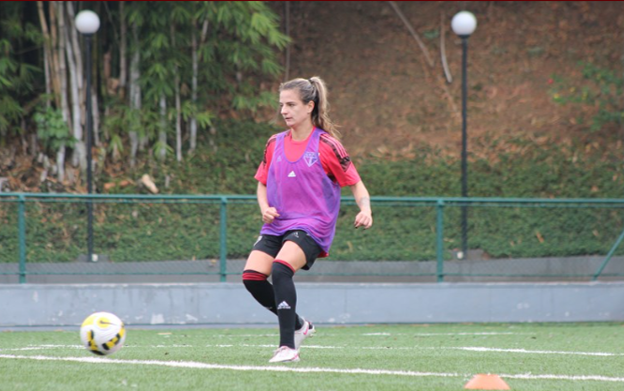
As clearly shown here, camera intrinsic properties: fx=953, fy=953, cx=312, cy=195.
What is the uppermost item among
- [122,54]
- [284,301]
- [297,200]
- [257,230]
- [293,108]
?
[122,54]

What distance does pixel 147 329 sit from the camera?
447 inches

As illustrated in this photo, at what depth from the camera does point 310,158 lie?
20.0ft

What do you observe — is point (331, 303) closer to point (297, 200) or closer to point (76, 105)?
point (297, 200)

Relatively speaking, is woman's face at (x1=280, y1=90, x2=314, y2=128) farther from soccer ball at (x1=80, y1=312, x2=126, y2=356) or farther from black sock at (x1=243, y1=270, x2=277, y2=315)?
soccer ball at (x1=80, y1=312, x2=126, y2=356)

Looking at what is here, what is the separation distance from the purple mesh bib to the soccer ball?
47.0 inches

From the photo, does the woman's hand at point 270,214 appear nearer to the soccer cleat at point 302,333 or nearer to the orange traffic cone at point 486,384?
the soccer cleat at point 302,333

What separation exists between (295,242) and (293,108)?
2.83 ft

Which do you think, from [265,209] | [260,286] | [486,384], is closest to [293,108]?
[265,209]

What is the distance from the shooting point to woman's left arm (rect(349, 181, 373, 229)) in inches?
237

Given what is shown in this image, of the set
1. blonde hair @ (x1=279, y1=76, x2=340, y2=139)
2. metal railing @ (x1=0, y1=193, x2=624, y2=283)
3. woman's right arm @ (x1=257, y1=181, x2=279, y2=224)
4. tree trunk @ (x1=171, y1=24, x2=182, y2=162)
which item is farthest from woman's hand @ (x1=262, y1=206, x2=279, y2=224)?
tree trunk @ (x1=171, y1=24, x2=182, y2=162)

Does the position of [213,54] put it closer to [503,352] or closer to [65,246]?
[65,246]

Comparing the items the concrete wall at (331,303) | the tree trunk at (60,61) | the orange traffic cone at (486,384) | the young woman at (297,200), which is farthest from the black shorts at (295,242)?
the tree trunk at (60,61)

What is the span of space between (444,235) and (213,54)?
6930 mm

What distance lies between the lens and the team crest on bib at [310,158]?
609 cm
